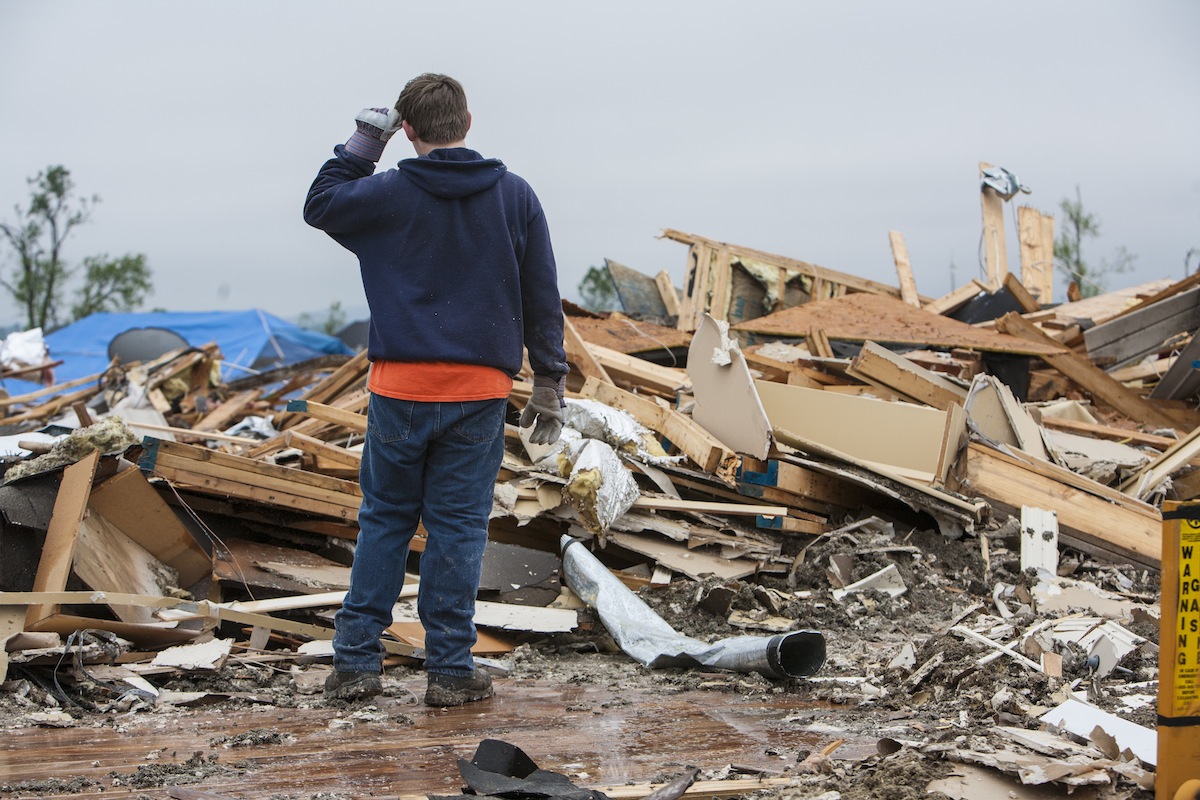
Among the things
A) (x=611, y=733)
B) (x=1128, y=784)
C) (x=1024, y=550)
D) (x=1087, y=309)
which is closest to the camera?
(x=1128, y=784)

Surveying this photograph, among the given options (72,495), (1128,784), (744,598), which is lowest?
(744,598)

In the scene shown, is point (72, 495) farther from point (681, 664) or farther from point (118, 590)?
point (681, 664)

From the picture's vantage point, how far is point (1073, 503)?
535cm

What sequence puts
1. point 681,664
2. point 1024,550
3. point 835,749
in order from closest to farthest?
point 835,749 → point 681,664 → point 1024,550

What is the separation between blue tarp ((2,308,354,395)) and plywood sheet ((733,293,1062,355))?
1374 cm

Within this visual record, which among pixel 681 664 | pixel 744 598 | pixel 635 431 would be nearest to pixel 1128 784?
pixel 681 664

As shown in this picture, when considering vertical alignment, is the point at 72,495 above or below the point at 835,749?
above

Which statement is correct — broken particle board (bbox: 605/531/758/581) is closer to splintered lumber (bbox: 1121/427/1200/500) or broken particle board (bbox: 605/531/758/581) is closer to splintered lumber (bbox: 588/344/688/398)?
splintered lumber (bbox: 588/344/688/398)

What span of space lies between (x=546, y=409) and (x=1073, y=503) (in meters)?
3.35

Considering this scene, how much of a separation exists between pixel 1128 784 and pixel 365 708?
6.37 ft

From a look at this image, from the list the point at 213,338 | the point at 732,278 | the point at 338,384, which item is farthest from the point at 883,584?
the point at 213,338

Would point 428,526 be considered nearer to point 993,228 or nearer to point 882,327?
point 882,327

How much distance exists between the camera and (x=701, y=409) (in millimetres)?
5961

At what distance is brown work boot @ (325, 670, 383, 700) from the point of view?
2.98 meters
